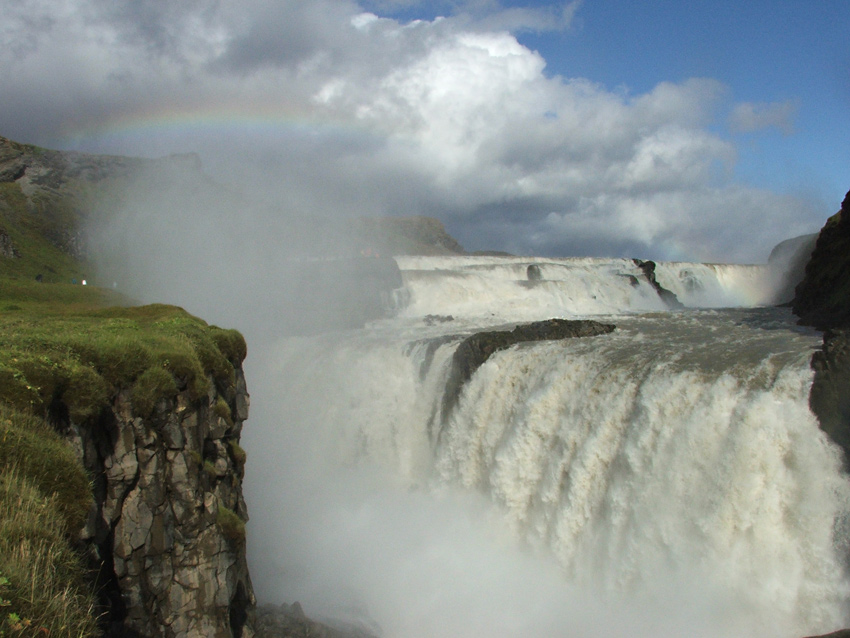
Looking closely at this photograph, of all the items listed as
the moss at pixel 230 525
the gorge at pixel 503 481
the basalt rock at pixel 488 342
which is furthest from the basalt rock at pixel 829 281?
the moss at pixel 230 525

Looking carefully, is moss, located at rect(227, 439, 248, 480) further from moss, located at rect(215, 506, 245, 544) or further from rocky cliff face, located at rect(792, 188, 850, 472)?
rocky cliff face, located at rect(792, 188, 850, 472)

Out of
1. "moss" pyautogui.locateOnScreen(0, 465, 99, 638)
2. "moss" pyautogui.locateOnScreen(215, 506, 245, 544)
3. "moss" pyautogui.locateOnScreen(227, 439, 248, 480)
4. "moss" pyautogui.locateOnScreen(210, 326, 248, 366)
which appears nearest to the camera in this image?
"moss" pyautogui.locateOnScreen(0, 465, 99, 638)

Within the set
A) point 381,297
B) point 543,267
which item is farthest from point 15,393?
point 543,267

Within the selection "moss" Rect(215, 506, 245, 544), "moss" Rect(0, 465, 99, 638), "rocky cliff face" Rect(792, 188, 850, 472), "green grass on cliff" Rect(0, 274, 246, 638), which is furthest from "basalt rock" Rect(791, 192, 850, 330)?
"moss" Rect(0, 465, 99, 638)

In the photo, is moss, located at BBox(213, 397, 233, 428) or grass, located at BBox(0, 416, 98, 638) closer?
grass, located at BBox(0, 416, 98, 638)

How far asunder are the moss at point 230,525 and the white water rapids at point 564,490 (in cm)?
502

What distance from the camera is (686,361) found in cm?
1528

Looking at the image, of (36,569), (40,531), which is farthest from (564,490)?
(36,569)

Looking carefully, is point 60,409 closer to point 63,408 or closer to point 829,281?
point 63,408

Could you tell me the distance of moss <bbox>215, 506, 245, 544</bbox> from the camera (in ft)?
33.8

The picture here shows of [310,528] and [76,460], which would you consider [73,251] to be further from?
[76,460]

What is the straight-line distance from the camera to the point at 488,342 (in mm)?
20688

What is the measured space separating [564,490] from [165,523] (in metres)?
10.0

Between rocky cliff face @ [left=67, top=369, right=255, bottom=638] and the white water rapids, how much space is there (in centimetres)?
518
